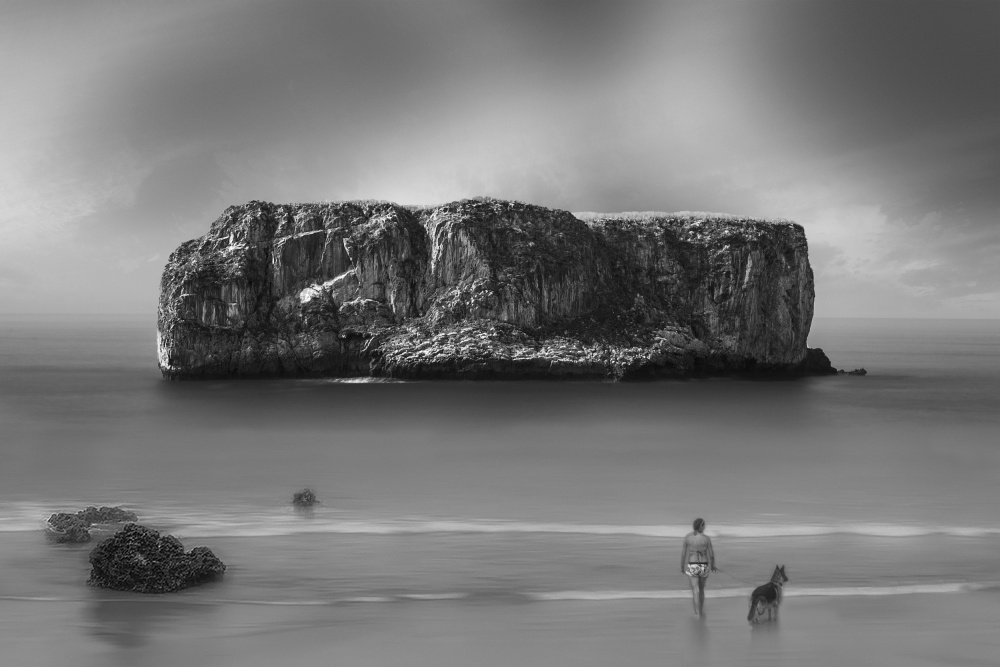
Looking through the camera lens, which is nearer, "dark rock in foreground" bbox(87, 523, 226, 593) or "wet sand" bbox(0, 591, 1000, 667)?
"wet sand" bbox(0, 591, 1000, 667)

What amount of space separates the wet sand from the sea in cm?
5

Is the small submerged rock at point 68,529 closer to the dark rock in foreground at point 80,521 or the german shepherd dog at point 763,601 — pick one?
the dark rock in foreground at point 80,521

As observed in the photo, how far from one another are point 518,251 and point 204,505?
3493 cm

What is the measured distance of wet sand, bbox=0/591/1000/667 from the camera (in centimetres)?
1209

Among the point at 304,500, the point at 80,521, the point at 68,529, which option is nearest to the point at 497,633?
the point at 68,529

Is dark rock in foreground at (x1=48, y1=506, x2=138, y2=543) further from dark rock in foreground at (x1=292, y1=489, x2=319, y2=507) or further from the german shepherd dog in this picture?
the german shepherd dog

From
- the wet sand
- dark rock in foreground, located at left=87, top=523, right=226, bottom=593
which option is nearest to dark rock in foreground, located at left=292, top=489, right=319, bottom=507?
dark rock in foreground, located at left=87, top=523, right=226, bottom=593

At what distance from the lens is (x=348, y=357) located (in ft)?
180

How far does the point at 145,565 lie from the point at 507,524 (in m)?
8.49

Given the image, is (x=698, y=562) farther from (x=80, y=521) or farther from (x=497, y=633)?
(x=80, y=521)

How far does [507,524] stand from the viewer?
2125 centimetres

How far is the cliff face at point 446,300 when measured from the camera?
5412 cm

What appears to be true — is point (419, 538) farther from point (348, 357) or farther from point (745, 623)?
point (348, 357)

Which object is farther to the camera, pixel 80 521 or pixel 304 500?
pixel 304 500
